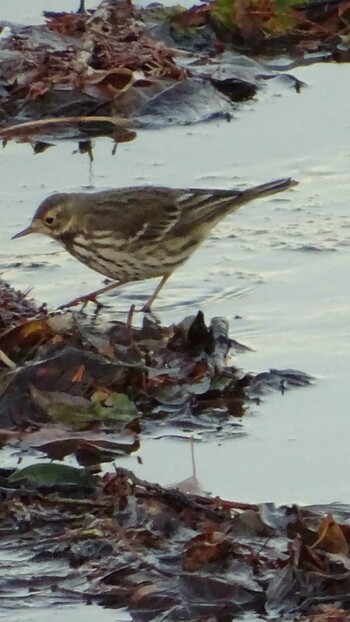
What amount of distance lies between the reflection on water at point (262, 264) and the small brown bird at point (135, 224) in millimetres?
135

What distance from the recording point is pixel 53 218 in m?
7.60

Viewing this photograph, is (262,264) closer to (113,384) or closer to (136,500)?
(113,384)

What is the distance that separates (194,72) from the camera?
10461 millimetres

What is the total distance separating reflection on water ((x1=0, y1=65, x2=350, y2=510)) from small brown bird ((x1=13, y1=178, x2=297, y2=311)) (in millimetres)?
135

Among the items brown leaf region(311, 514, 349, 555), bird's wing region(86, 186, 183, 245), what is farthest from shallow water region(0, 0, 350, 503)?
brown leaf region(311, 514, 349, 555)

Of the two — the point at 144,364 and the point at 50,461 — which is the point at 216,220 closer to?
the point at 144,364

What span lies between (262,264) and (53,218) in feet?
3.07

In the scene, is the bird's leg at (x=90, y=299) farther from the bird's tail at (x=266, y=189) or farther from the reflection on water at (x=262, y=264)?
the bird's tail at (x=266, y=189)

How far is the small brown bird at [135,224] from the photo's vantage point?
7.54 m

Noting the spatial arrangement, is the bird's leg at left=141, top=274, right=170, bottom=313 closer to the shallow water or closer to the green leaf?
the shallow water

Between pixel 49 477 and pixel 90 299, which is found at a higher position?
pixel 49 477

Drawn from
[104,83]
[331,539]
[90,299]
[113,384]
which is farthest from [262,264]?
[331,539]

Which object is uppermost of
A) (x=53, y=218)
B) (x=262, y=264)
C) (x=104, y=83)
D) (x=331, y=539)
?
(x=331, y=539)

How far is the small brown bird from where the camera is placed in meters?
7.54
